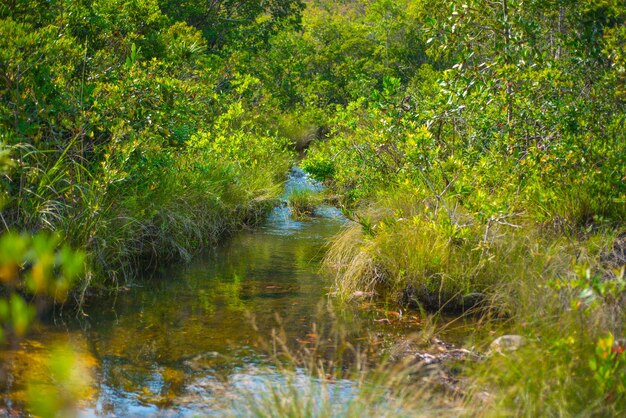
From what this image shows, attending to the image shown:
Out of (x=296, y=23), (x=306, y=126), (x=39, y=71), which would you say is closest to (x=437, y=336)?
(x=39, y=71)

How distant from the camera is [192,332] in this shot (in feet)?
20.8

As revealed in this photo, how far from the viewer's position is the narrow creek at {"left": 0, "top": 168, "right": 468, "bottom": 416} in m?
4.88

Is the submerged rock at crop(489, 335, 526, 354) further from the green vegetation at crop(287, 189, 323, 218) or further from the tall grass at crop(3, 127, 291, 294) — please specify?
the green vegetation at crop(287, 189, 323, 218)

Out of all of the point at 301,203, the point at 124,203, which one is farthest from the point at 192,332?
the point at 301,203

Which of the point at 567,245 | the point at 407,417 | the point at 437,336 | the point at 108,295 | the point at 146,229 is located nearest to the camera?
the point at 407,417

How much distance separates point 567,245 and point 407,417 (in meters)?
3.81

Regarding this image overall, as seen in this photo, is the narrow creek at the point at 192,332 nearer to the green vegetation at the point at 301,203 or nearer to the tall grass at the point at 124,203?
the tall grass at the point at 124,203

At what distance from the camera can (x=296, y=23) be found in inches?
985

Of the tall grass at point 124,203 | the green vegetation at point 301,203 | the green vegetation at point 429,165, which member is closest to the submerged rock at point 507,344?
the green vegetation at point 429,165

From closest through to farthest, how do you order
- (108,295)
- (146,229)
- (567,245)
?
1. (567,245)
2. (108,295)
3. (146,229)

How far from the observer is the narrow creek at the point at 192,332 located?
192 inches

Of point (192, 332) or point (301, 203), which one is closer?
point (192, 332)

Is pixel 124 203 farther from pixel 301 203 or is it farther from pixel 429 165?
pixel 301 203

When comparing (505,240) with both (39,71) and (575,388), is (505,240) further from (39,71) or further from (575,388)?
(39,71)
